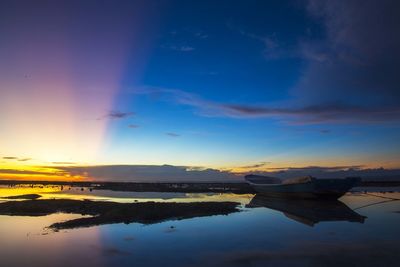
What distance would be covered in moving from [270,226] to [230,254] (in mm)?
8480

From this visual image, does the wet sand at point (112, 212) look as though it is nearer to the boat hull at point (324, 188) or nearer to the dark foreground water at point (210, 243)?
the dark foreground water at point (210, 243)

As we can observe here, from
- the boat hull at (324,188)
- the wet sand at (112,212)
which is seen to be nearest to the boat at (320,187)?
the boat hull at (324,188)

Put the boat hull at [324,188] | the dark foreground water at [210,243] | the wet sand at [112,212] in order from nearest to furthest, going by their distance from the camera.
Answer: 1. the dark foreground water at [210,243]
2. the wet sand at [112,212]
3. the boat hull at [324,188]

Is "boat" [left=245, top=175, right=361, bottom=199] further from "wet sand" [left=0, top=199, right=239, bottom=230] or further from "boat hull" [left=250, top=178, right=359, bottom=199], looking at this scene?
"wet sand" [left=0, top=199, right=239, bottom=230]

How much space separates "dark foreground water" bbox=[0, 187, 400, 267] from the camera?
13.9 meters

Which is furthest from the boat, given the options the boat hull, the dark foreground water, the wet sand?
the dark foreground water

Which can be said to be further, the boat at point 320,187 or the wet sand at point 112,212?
the boat at point 320,187

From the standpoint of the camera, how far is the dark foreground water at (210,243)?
13.9 m

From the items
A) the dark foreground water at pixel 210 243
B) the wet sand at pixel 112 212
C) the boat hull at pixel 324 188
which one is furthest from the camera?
the boat hull at pixel 324 188

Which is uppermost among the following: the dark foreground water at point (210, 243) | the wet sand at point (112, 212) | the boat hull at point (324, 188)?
the boat hull at point (324, 188)

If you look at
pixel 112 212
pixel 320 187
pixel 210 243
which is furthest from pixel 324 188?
pixel 210 243

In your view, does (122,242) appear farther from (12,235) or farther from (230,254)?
(12,235)

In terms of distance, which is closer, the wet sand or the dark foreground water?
the dark foreground water

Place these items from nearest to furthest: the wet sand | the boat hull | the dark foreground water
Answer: the dark foreground water → the wet sand → the boat hull
